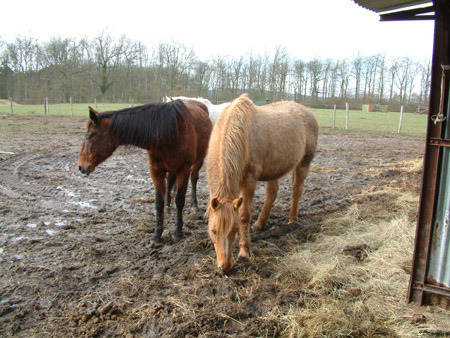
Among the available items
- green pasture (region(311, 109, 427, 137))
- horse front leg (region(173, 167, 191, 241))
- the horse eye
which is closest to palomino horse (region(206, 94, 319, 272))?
horse front leg (region(173, 167, 191, 241))

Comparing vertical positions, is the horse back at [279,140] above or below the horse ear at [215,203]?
above

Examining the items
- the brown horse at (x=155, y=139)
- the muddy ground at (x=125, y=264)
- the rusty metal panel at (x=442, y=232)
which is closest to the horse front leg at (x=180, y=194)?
the brown horse at (x=155, y=139)

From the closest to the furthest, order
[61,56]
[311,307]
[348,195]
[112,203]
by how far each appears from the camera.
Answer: [311,307]
[112,203]
[348,195]
[61,56]

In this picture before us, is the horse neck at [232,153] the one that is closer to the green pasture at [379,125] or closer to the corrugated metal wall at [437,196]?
the corrugated metal wall at [437,196]

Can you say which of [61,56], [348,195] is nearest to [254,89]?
[61,56]

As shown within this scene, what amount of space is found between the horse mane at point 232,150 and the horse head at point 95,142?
1522 millimetres

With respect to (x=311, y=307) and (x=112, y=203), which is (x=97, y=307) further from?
(x=112, y=203)

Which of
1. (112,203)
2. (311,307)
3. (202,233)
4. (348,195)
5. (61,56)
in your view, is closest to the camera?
(311,307)

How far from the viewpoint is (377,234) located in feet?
13.3

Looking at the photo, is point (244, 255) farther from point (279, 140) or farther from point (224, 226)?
point (279, 140)

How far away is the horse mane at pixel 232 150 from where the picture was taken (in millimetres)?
3224

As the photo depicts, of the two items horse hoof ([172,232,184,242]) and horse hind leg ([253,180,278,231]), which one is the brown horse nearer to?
horse hoof ([172,232,184,242])

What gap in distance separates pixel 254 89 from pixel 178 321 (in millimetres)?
45419

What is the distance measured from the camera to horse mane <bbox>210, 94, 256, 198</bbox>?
322cm
